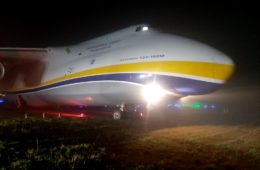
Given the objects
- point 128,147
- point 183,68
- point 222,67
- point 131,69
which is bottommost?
point 128,147

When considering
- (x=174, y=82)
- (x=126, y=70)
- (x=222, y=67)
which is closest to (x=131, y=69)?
(x=126, y=70)

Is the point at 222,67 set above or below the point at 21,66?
below

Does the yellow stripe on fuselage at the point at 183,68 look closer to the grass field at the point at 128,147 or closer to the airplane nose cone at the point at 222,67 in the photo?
the airplane nose cone at the point at 222,67

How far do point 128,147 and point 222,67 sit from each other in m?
5.59

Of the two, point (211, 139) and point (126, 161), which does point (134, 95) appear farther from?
point (126, 161)

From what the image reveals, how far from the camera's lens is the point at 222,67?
12578 mm

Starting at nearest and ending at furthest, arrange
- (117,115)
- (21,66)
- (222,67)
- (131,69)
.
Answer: (222,67) < (131,69) < (117,115) < (21,66)

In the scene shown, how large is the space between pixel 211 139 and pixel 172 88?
3533mm

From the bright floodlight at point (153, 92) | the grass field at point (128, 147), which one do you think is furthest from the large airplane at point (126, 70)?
the grass field at point (128, 147)

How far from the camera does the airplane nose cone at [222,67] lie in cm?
1259

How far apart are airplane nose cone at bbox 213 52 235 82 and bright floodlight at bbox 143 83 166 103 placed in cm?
229

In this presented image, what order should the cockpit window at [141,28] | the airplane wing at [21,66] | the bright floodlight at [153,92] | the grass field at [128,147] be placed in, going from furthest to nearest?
the airplane wing at [21,66] → the cockpit window at [141,28] → the bright floodlight at [153,92] → the grass field at [128,147]

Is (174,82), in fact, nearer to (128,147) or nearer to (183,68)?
(183,68)

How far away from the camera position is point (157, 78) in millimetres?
13430
